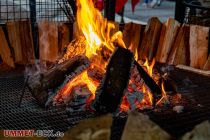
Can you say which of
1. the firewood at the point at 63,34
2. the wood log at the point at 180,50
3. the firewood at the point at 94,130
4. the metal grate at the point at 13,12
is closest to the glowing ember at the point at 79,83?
the firewood at the point at 63,34

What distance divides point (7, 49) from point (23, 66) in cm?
30

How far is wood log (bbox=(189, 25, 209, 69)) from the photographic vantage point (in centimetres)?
536

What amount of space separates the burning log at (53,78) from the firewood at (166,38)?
1859 millimetres

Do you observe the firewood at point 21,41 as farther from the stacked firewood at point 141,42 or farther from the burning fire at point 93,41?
the burning fire at point 93,41

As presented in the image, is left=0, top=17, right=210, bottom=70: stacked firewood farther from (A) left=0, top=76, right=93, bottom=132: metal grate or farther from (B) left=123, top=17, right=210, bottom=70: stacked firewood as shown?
(A) left=0, top=76, right=93, bottom=132: metal grate

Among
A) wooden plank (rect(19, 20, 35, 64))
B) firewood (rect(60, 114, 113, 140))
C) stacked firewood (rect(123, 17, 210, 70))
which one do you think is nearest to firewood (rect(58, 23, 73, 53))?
wooden plank (rect(19, 20, 35, 64))

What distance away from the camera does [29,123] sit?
351 centimetres

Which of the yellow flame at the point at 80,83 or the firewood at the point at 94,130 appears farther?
the yellow flame at the point at 80,83

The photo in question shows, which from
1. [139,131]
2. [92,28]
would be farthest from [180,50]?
[139,131]

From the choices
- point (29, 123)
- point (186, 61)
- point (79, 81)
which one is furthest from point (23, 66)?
point (186, 61)

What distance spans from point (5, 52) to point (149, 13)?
852 centimetres

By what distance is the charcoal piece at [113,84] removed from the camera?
370 centimetres

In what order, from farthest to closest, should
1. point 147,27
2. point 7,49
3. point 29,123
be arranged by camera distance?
point 147,27 < point 7,49 < point 29,123

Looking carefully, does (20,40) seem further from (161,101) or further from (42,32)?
(161,101)
